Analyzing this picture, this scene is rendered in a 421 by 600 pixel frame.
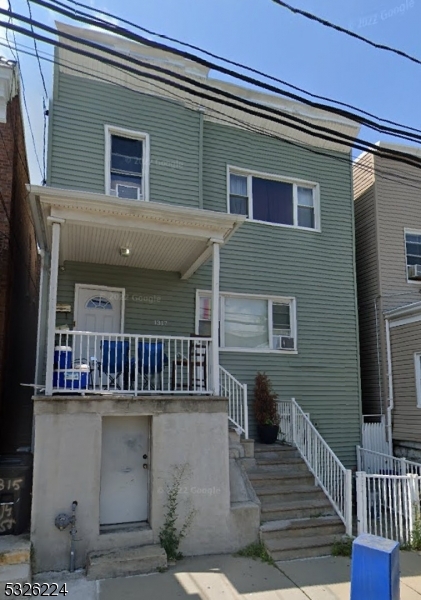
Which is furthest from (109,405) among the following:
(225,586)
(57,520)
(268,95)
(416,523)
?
(268,95)

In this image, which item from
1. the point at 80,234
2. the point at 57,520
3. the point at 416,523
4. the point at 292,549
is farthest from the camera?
the point at 80,234

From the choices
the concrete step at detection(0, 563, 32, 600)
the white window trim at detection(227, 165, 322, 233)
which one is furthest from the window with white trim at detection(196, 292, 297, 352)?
the concrete step at detection(0, 563, 32, 600)

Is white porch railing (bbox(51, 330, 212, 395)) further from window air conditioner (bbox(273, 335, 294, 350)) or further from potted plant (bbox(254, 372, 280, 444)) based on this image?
window air conditioner (bbox(273, 335, 294, 350))

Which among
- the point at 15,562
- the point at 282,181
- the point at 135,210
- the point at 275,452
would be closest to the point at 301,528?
the point at 275,452

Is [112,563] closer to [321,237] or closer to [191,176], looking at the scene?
[191,176]

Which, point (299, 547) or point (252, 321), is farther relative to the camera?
point (252, 321)

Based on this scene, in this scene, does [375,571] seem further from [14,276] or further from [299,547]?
[14,276]

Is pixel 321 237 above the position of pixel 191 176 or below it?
below

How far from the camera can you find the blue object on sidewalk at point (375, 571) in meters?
3.86

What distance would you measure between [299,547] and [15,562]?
3596mm

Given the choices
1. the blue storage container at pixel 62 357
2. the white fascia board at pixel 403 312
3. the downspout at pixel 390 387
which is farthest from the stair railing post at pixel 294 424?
the blue storage container at pixel 62 357

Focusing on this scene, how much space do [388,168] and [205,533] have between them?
966cm

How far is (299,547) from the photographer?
6.50 m

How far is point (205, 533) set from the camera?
21.5 ft
